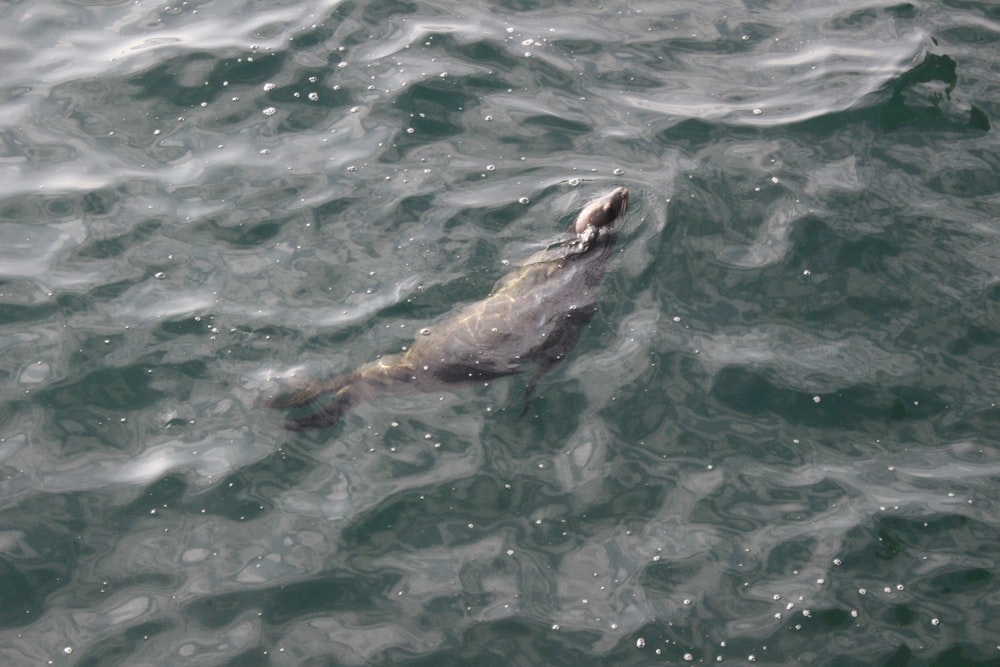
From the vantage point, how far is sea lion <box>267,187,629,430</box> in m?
6.12

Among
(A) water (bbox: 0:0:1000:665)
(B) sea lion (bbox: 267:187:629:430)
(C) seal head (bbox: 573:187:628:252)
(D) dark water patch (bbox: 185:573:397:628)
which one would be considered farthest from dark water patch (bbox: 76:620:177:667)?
(C) seal head (bbox: 573:187:628:252)

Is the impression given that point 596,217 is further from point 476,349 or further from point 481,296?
point 476,349

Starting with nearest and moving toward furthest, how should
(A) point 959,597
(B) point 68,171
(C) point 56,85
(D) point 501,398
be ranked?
(A) point 959,597 < (D) point 501,398 < (B) point 68,171 < (C) point 56,85

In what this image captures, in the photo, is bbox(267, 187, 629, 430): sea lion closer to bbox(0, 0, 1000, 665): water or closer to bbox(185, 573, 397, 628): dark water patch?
bbox(0, 0, 1000, 665): water

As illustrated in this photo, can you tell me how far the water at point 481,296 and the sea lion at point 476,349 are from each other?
0.12 m

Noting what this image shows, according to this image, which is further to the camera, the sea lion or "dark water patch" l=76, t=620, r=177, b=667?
the sea lion

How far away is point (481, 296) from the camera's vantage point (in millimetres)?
6531

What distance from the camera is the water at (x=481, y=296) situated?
5473mm

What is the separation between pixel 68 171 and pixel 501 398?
371 centimetres

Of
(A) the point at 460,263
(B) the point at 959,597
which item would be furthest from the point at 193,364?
(B) the point at 959,597

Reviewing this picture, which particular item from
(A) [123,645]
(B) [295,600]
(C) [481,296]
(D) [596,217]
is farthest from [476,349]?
(A) [123,645]

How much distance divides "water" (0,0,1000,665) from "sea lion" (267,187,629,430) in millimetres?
117

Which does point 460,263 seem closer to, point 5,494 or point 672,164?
point 672,164

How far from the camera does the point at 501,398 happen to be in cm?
615
